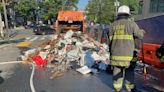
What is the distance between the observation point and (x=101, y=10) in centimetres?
6906

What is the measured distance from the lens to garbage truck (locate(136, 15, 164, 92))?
6.17 meters

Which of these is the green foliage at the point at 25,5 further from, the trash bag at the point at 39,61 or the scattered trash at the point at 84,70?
the scattered trash at the point at 84,70

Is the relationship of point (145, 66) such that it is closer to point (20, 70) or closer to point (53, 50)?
point (20, 70)

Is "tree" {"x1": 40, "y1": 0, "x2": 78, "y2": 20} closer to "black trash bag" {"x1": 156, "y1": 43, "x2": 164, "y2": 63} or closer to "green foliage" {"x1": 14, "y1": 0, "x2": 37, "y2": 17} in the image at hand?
"green foliage" {"x1": 14, "y1": 0, "x2": 37, "y2": 17}

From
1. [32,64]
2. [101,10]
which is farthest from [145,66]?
[101,10]

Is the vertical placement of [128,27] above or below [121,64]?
above

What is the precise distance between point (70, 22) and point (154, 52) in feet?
67.4

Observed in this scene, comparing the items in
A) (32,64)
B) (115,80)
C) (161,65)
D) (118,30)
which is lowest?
(32,64)

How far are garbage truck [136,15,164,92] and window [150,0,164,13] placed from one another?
4152 cm

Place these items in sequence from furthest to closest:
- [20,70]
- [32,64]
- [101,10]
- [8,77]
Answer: [101,10], [32,64], [20,70], [8,77]

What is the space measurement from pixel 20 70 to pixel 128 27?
6942 mm

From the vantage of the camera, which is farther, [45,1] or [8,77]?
[45,1]

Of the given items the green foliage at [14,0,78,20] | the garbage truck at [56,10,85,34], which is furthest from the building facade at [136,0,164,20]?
the green foliage at [14,0,78,20]

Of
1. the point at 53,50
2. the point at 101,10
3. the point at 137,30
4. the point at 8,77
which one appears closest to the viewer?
the point at 137,30
